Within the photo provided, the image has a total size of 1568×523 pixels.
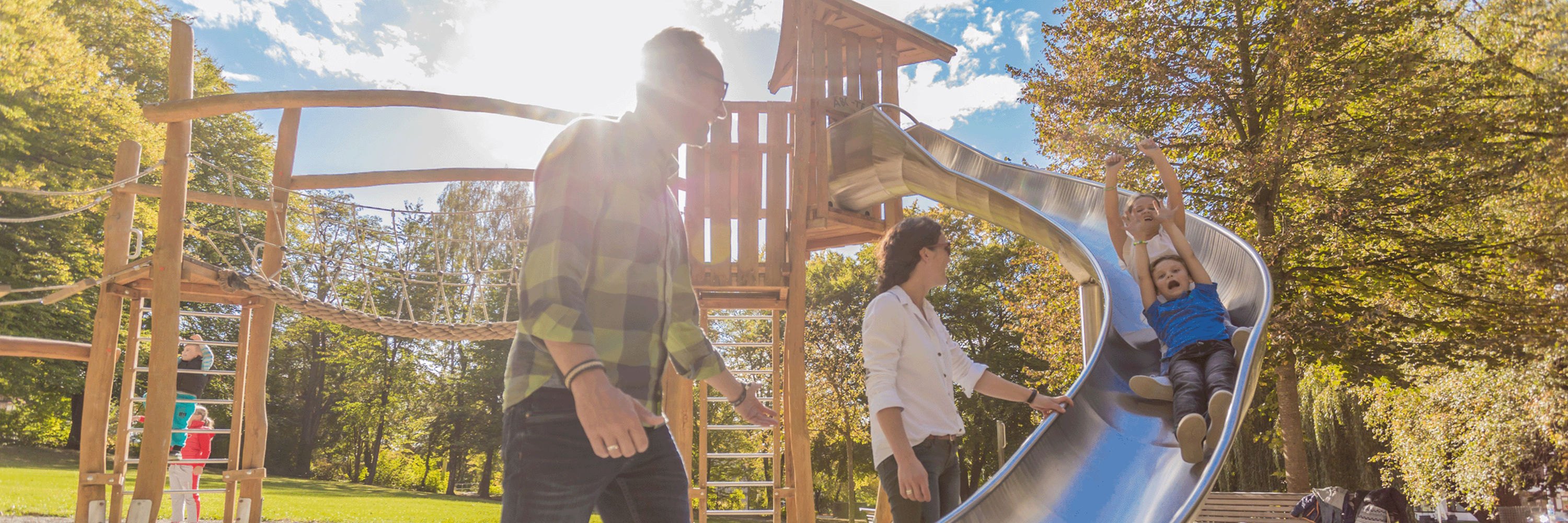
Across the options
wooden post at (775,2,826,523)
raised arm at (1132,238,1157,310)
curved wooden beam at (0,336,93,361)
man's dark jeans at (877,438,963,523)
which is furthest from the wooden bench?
curved wooden beam at (0,336,93,361)

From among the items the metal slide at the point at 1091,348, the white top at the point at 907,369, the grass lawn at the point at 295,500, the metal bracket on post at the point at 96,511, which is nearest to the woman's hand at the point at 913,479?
the white top at the point at 907,369

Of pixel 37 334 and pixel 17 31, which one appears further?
pixel 37 334

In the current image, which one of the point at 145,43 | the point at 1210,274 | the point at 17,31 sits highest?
the point at 145,43

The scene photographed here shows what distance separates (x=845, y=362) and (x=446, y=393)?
1747 centimetres

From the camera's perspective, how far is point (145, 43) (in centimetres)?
2492

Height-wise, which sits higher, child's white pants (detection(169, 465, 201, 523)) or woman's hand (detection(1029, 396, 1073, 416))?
woman's hand (detection(1029, 396, 1073, 416))

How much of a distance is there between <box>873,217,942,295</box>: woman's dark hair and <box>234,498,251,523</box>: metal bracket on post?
6.89 m

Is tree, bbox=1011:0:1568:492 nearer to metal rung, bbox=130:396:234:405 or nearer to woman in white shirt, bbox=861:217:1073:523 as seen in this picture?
woman in white shirt, bbox=861:217:1073:523

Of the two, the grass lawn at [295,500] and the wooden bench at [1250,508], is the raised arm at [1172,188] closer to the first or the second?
the wooden bench at [1250,508]

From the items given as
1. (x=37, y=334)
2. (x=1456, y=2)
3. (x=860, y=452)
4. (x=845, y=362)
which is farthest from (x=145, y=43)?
(x=1456, y=2)

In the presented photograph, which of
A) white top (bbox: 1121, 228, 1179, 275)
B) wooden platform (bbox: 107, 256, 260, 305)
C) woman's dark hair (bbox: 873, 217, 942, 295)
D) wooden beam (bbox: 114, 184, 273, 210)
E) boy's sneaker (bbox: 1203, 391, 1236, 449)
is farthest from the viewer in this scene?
wooden beam (bbox: 114, 184, 273, 210)

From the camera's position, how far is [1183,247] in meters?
5.04

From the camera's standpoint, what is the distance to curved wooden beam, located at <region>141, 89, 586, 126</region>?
595 cm

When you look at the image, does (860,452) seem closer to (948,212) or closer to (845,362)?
(845,362)
